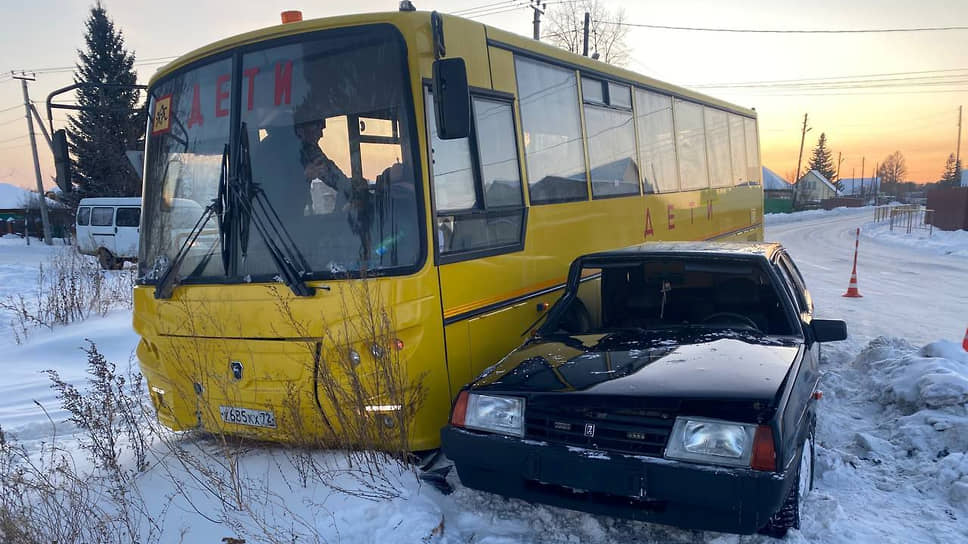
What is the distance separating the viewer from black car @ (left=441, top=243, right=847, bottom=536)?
2.74 m

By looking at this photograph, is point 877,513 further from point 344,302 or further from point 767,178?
point 767,178

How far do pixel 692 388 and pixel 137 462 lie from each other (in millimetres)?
3912

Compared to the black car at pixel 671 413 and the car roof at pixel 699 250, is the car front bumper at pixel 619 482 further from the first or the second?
the car roof at pixel 699 250

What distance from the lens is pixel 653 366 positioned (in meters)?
3.38

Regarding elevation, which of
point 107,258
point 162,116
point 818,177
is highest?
point 818,177

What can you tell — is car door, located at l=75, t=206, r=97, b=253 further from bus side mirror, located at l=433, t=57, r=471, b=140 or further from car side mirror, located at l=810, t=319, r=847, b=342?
car side mirror, located at l=810, t=319, r=847, b=342

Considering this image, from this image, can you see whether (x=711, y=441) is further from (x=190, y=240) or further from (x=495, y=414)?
(x=190, y=240)

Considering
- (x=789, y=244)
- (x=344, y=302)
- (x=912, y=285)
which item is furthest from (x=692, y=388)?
(x=789, y=244)

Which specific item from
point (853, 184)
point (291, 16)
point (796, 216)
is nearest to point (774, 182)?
point (853, 184)

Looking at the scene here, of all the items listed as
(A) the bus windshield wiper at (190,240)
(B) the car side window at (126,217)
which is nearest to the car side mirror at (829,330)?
(A) the bus windshield wiper at (190,240)

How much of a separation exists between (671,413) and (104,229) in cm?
2543

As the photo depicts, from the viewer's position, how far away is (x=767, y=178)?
89625 millimetres

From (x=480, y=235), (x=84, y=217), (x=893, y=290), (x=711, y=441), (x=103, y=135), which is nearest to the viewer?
(x=711, y=441)

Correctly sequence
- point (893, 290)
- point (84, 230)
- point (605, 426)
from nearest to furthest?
1. point (605, 426)
2. point (893, 290)
3. point (84, 230)
